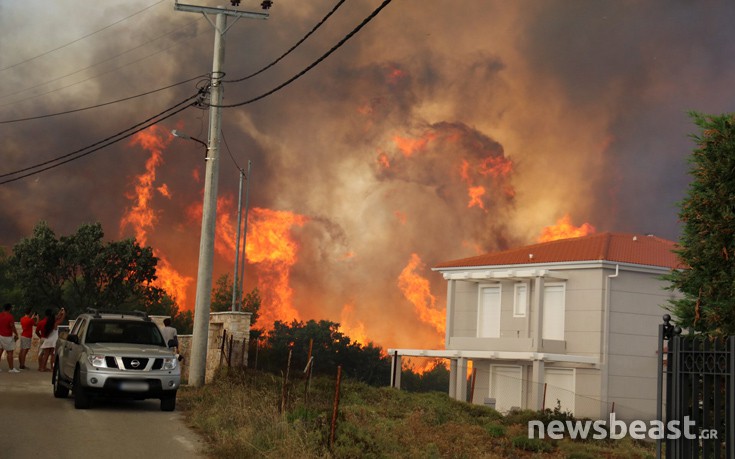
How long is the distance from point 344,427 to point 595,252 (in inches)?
981

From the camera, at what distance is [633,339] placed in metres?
36.8

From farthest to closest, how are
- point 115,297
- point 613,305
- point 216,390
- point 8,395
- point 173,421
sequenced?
point 115,297 < point 613,305 < point 216,390 < point 8,395 < point 173,421

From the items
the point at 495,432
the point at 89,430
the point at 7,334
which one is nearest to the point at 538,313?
the point at 495,432

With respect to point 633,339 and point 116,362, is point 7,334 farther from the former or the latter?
point 633,339

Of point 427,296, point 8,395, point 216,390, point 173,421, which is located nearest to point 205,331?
point 216,390

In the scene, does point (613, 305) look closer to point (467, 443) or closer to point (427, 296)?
point (467, 443)

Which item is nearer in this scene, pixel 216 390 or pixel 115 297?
pixel 216 390

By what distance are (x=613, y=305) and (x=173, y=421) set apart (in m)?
23.3

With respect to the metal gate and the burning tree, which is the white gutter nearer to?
the metal gate

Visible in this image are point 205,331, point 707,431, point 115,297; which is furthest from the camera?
point 115,297

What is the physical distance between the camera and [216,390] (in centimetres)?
2189

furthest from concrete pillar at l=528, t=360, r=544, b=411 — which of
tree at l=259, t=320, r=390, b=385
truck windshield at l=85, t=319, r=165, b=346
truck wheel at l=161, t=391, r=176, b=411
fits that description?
tree at l=259, t=320, r=390, b=385

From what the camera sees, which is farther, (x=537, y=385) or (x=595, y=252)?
(x=595, y=252)

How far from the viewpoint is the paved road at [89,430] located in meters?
13.4
